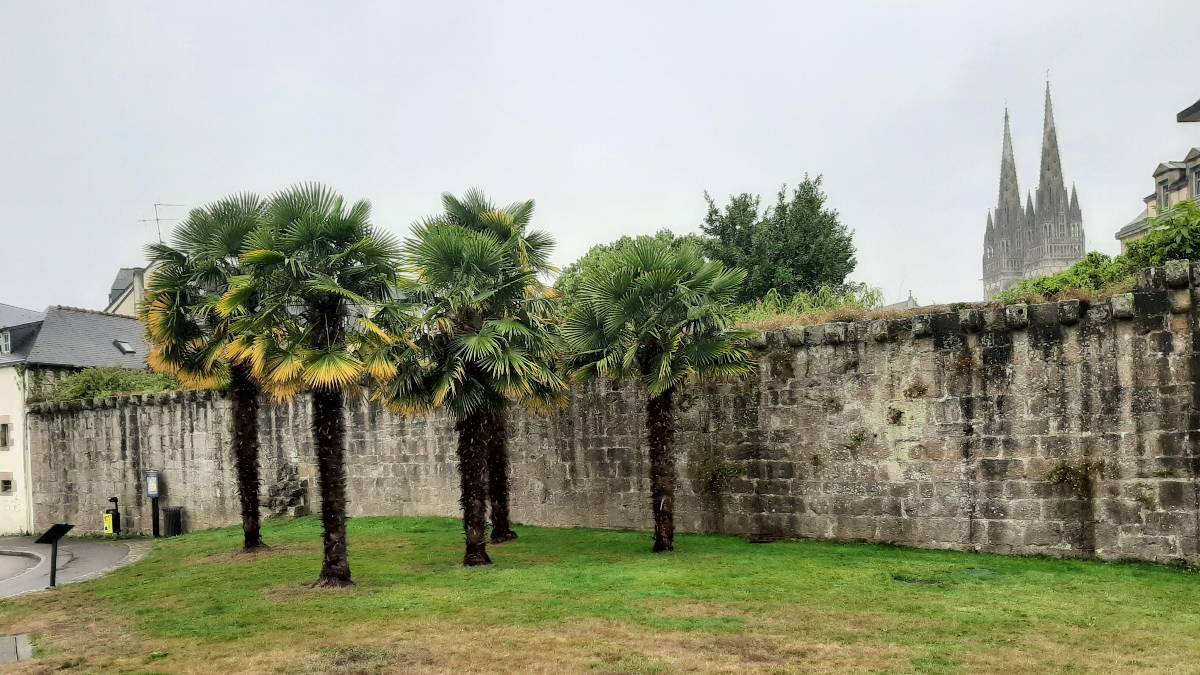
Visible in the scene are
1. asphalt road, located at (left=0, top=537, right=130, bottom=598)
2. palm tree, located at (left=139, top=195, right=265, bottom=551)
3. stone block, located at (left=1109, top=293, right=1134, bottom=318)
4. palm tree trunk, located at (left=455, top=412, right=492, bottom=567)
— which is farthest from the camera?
asphalt road, located at (left=0, top=537, right=130, bottom=598)

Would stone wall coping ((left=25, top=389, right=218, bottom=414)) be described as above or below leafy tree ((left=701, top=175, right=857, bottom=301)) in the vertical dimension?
below

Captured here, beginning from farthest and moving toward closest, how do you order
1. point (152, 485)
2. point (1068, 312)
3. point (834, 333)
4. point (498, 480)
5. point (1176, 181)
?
point (1176, 181) < point (152, 485) < point (498, 480) < point (834, 333) < point (1068, 312)

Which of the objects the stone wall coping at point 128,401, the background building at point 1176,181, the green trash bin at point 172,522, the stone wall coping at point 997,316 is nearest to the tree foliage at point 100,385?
the stone wall coping at point 128,401

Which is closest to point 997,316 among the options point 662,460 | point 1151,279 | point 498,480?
point 1151,279

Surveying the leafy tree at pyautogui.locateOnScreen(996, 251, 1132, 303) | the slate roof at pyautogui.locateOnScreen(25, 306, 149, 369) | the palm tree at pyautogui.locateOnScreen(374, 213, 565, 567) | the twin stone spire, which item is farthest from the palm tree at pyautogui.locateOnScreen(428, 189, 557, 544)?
the twin stone spire

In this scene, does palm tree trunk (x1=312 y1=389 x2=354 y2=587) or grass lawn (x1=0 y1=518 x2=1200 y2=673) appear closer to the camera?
grass lawn (x1=0 y1=518 x2=1200 y2=673)

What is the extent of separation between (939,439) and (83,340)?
32057mm

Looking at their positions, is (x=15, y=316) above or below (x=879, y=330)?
above

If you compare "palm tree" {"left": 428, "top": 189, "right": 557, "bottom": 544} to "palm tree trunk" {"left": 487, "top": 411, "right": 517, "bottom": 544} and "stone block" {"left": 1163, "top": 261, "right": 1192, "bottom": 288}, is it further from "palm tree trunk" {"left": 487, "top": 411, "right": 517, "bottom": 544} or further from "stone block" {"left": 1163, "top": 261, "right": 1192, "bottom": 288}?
"stone block" {"left": 1163, "top": 261, "right": 1192, "bottom": 288}

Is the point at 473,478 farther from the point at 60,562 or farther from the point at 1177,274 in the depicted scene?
the point at 60,562

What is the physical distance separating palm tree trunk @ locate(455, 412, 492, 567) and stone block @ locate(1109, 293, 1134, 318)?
843cm

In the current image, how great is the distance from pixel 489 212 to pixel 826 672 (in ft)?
29.3

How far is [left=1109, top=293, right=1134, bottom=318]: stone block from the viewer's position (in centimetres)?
1135

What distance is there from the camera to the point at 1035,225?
11906cm
